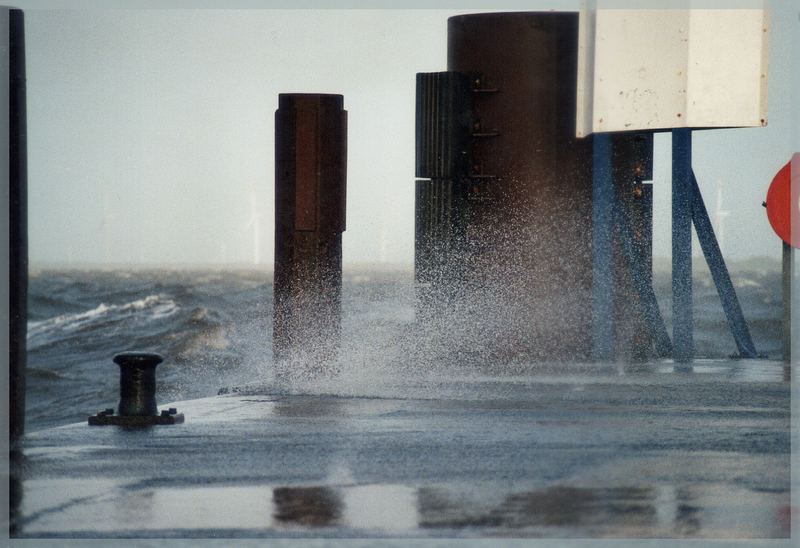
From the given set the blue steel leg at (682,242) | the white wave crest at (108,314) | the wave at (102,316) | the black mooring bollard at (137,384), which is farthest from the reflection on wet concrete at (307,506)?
the white wave crest at (108,314)

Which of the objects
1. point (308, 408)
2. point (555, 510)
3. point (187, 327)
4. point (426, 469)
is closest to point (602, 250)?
point (308, 408)

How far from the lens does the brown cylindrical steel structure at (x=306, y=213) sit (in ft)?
29.2

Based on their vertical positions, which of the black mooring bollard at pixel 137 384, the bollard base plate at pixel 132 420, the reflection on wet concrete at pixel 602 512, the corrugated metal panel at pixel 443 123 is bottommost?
the bollard base plate at pixel 132 420

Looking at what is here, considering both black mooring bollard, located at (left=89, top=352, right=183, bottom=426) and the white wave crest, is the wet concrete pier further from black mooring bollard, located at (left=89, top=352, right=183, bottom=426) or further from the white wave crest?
the white wave crest

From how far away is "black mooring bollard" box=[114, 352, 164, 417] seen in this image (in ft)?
22.6

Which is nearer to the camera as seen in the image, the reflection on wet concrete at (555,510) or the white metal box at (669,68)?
the reflection on wet concrete at (555,510)

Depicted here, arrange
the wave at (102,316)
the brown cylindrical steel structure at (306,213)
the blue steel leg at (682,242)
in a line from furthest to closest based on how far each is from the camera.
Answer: the wave at (102,316) < the blue steel leg at (682,242) < the brown cylindrical steel structure at (306,213)

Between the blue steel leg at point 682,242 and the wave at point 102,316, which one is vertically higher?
the blue steel leg at point 682,242

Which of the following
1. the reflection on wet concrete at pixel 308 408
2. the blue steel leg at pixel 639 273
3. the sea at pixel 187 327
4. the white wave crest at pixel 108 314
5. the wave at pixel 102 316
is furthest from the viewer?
the white wave crest at pixel 108 314

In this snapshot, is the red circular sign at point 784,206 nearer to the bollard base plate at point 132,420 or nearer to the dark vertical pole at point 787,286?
the dark vertical pole at point 787,286

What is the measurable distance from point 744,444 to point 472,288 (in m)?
4.62

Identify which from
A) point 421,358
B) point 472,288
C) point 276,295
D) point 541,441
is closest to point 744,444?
point 541,441

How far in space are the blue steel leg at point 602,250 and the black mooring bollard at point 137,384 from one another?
4.45 metres

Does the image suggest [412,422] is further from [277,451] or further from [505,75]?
[505,75]
